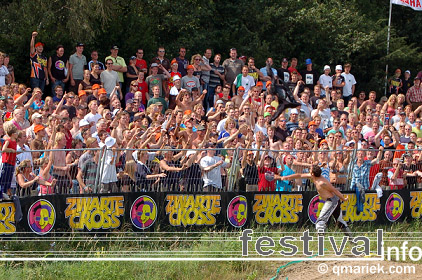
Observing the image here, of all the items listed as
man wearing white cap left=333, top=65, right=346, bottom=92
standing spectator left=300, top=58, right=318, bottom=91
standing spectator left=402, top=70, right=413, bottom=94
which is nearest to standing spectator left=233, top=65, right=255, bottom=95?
standing spectator left=300, top=58, right=318, bottom=91

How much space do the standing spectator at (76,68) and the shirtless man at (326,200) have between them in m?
7.94

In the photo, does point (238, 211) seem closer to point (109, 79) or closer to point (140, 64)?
point (109, 79)

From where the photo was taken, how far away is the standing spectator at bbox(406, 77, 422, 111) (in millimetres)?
26219

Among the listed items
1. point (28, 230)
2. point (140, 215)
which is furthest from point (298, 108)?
point (28, 230)

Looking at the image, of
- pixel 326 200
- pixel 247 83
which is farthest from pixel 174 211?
pixel 247 83

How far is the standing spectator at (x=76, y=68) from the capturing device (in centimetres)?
2075

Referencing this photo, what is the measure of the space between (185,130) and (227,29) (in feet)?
36.1

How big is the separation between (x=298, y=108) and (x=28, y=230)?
31.7 feet

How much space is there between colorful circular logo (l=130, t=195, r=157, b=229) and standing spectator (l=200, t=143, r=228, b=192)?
47.0 inches

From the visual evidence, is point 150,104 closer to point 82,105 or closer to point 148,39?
point 82,105

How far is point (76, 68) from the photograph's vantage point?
68.4 ft

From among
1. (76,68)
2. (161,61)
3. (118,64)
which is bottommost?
(76,68)

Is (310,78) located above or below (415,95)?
above

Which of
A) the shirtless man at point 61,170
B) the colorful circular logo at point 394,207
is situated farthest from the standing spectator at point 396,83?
the shirtless man at point 61,170
